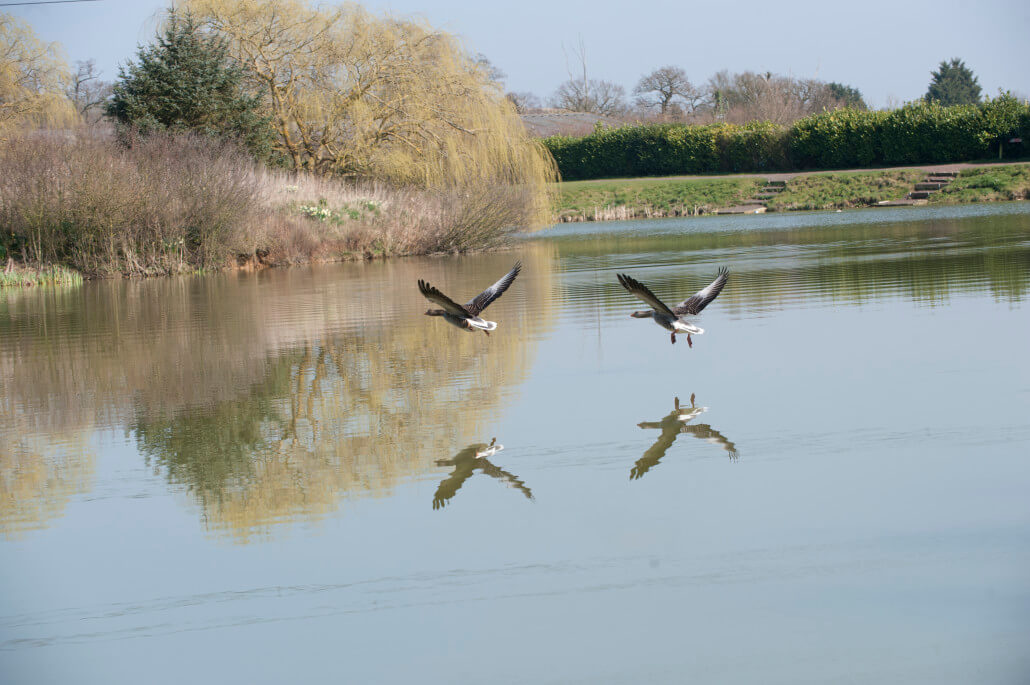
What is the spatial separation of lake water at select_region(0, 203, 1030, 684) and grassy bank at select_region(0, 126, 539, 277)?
45.2ft

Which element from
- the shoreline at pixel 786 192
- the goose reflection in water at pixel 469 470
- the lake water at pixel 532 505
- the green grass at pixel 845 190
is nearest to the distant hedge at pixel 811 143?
the shoreline at pixel 786 192

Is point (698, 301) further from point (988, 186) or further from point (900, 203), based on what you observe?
point (988, 186)

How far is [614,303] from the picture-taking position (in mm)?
16531

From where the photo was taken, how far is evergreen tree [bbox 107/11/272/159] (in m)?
32.6

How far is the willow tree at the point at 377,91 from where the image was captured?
3450 centimetres

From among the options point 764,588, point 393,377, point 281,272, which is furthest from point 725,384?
point 281,272

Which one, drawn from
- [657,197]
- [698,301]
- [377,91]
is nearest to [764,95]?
[657,197]

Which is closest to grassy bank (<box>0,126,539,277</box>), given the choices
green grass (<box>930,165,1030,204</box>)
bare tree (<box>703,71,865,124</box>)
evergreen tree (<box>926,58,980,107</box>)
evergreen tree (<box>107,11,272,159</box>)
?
evergreen tree (<box>107,11,272,159</box>)

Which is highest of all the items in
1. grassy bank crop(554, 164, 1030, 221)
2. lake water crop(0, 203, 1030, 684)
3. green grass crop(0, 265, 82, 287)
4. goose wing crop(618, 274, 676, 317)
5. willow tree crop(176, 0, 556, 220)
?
willow tree crop(176, 0, 556, 220)

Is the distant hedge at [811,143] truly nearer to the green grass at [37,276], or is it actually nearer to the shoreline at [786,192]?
the shoreline at [786,192]

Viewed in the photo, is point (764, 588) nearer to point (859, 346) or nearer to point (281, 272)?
point (859, 346)

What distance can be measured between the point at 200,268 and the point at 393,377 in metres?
19.2

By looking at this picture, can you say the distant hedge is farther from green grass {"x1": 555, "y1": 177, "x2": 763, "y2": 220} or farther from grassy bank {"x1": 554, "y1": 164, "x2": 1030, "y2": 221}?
green grass {"x1": 555, "y1": 177, "x2": 763, "y2": 220}

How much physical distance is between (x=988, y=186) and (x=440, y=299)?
4415 centimetres
